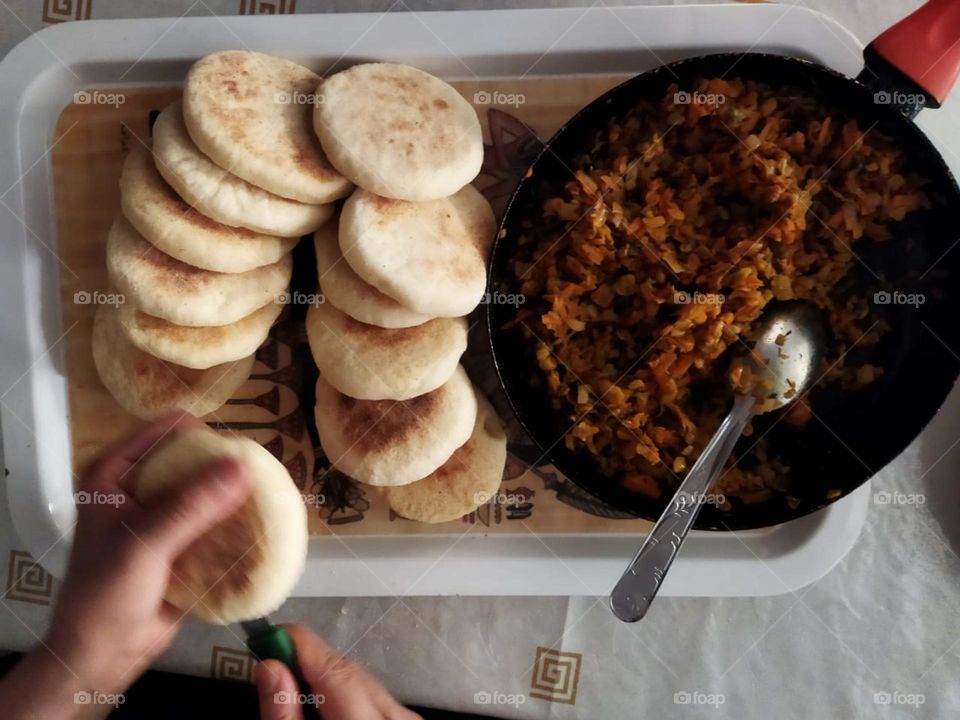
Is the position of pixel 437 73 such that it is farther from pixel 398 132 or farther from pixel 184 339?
pixel 184 339

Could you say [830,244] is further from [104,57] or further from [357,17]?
[104,57]

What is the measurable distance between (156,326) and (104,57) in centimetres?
46

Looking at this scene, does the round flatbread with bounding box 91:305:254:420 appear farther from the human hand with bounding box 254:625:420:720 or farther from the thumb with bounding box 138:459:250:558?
the human hand with bounding box 254:625:420:720

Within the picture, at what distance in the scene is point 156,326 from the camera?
110 centimetres

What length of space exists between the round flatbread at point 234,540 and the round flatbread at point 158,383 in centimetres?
14

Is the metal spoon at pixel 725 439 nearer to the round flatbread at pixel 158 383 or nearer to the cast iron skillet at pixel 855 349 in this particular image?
the cast iron skillet at pixel 855 349

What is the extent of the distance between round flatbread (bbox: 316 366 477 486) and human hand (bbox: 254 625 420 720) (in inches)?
12.1

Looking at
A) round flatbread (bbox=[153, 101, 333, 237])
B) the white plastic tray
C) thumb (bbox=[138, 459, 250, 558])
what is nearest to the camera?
thumb (bbox=[138, 459, 250, 558])

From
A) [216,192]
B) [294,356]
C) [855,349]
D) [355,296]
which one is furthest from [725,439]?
[216,192]

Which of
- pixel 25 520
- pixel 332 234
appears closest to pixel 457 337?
pixel 332 234

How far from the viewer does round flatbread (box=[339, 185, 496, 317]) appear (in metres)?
1.03

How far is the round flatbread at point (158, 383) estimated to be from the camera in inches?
46.1

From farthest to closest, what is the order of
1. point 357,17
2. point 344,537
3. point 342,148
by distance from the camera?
point 344,537, point 357,17, point 342,148

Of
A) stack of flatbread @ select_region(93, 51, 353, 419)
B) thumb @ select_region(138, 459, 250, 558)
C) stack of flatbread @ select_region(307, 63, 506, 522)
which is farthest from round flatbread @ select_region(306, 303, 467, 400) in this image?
thumb @ select_region(138, 459, 250, 558)
